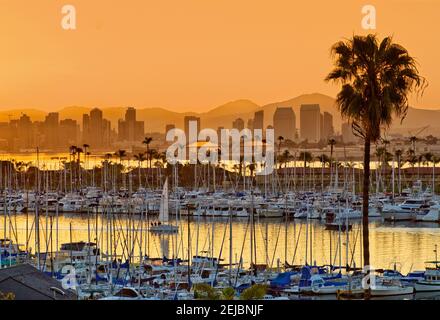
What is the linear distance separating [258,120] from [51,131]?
24873 millimetres

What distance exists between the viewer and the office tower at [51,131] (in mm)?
84000

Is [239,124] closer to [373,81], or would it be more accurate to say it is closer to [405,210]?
[405,210]

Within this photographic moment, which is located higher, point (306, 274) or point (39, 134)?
point (39, 134)

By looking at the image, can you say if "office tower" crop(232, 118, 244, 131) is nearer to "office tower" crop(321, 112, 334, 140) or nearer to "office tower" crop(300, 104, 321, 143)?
"office tower" crop(300, 104, 321, 143)

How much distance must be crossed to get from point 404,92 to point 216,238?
127ft

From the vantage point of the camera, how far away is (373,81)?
1417 cm

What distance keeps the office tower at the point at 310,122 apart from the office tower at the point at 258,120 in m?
3.92

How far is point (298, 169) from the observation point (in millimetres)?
108938

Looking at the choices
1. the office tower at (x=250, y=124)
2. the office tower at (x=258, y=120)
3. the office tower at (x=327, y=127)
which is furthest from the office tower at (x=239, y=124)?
the office tower at (x=327, y=127)

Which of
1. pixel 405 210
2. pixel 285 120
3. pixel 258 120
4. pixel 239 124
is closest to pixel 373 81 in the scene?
pixel 405 210

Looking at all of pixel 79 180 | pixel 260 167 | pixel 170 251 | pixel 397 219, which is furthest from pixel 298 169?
pixel 170 251

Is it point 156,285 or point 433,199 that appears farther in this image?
point 433,199

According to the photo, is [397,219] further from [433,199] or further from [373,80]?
[373,80]

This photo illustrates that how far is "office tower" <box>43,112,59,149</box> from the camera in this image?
84000 mm
